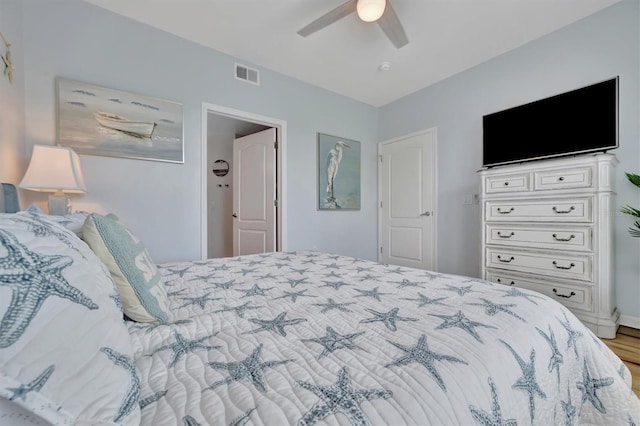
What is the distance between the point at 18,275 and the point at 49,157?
1906mm

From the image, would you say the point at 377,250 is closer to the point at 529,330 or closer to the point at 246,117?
the point at 246,117

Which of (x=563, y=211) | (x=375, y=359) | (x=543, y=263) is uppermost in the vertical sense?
(x=563, y=211)

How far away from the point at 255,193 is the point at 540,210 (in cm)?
305

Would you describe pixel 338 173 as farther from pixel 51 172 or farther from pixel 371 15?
pixel 51 172

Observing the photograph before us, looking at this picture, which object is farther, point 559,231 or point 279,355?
point 559,231

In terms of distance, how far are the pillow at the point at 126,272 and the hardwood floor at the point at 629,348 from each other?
2.31 m

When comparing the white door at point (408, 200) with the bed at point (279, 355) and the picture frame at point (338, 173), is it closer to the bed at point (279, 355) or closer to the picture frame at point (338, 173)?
the picture frame at point (338, 173)

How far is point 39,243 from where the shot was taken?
49cm

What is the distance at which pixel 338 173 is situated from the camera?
3.88 metres

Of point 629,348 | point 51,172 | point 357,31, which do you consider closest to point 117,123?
point 51,172

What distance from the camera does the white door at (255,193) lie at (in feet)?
11.3

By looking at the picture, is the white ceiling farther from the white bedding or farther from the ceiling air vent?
the white bedding

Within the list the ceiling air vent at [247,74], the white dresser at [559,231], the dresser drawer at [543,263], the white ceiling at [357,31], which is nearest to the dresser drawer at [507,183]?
the white dresser at [559,231]

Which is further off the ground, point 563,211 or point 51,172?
point 51,172
